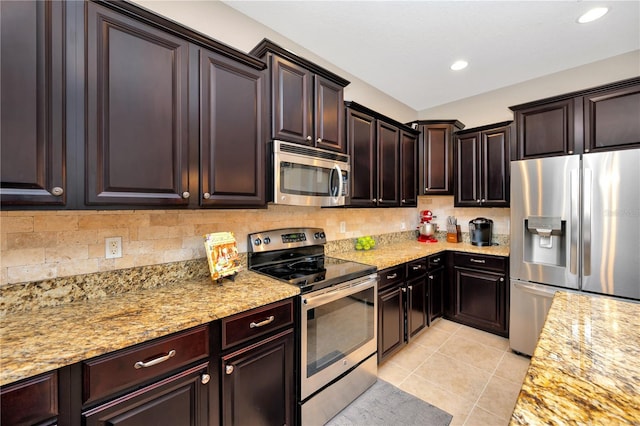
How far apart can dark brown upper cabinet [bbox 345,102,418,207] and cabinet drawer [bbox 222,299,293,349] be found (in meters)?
1.29

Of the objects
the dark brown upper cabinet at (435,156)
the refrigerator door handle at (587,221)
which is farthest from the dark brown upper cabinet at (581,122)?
the dark brown upper cabinet at (435,156)

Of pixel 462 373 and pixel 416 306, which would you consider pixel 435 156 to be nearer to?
pixel 416 306

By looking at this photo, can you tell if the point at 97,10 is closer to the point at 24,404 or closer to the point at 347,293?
the point at 24,404

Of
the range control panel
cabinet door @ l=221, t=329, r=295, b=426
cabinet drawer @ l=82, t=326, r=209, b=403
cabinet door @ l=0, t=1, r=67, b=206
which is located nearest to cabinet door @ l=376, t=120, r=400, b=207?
the range control panel

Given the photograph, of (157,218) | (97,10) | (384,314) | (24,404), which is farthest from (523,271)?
(97,10)

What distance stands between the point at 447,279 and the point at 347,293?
1.95 m

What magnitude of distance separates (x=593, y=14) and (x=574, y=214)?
1.57 meters

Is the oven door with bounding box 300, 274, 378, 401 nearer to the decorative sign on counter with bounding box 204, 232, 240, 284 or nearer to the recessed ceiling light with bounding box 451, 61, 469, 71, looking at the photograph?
the decorative sign on counter with bounding box 204, 232, 240, 284

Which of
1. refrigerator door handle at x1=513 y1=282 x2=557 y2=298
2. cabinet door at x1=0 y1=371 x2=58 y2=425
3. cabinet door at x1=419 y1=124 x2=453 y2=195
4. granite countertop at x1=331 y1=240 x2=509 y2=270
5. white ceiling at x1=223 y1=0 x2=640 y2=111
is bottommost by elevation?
refrigerator door handle at x1=513 y1=282 x2=557 y2=298

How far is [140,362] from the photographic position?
105cm

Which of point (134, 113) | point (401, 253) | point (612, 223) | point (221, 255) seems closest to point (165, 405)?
point (221, 255)

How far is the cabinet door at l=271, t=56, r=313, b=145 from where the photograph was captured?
185cm

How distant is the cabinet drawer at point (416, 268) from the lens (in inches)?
103

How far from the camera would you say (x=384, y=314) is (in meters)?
2.30
